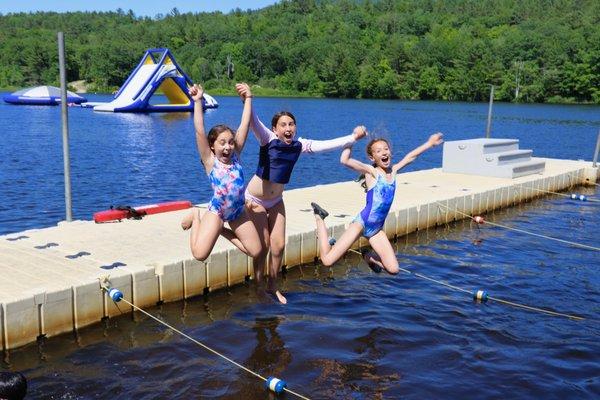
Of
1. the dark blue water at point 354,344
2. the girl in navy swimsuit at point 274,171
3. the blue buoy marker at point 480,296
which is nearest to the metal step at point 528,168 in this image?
the dark blue water at point 354,344

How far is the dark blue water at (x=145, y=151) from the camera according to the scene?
21.7 metres

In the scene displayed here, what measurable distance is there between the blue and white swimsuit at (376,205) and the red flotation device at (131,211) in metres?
6.08

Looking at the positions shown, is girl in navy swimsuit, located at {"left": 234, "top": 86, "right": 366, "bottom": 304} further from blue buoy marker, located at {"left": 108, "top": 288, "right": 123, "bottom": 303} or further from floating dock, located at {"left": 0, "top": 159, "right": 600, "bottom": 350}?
floating dock, located at {"left": 0, "top": 159, "right": 600, "bottom": 350}

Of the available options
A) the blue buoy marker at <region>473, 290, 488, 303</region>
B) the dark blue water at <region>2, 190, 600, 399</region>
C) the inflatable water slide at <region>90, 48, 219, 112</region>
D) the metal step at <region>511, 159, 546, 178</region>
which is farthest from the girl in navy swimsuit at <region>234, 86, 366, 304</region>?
the inflatable water slide at <region>90, 48, 219, 112</region>

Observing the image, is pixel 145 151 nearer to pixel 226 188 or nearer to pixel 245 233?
pixel 245 233

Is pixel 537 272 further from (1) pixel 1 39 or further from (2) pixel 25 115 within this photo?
(1) pixel 1 39

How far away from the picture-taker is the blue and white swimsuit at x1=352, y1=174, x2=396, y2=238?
29.0 ft

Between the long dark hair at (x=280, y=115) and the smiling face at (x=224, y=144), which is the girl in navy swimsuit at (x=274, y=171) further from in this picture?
the smiling face at (x=224, y=144)

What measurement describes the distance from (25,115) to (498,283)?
187ft

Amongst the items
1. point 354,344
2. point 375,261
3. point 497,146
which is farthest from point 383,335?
point 497,146

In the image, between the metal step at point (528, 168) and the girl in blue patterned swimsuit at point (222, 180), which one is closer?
the girl in blue patterned swimsuit at point (222, 180)

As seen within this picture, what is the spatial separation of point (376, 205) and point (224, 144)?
2431mm

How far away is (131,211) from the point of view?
1334 centimetres

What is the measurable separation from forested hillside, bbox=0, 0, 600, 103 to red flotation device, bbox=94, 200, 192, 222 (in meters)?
94.6
